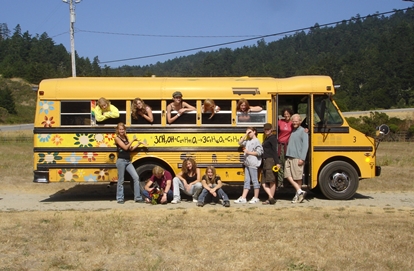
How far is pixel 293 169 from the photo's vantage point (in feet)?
37.1

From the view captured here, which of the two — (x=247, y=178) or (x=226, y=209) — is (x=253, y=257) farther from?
(x=247, y=178)

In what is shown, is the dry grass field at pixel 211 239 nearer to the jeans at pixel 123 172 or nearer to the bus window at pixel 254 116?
the jeans at pixel 123 172

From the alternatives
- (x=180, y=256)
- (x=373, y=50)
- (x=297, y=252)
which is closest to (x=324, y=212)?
(x=297, y=252)

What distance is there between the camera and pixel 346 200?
38.6 feet

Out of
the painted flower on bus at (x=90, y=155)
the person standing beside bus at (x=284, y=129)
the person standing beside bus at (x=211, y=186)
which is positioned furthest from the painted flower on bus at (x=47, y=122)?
the person standing beside bus at (x=284, y=129)

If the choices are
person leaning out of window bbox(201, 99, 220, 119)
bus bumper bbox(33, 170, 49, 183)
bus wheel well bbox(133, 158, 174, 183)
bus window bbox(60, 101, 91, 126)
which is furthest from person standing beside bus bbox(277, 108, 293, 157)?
bus bumper bbox(33, 170, 49, 183)

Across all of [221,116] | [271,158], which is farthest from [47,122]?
[271,158]

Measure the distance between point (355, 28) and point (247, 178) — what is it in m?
174

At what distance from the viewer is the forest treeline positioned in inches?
3238

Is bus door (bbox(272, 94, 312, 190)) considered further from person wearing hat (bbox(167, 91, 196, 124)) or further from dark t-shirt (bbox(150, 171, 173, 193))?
dark t-shirt (bbox(150, 171, 173, 193))

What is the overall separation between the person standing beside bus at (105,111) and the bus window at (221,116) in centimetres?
186

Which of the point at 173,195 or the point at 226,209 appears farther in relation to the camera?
the point at 173,195

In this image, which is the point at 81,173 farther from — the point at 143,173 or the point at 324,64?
the point at 324,64

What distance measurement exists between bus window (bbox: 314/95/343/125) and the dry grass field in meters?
1.96
